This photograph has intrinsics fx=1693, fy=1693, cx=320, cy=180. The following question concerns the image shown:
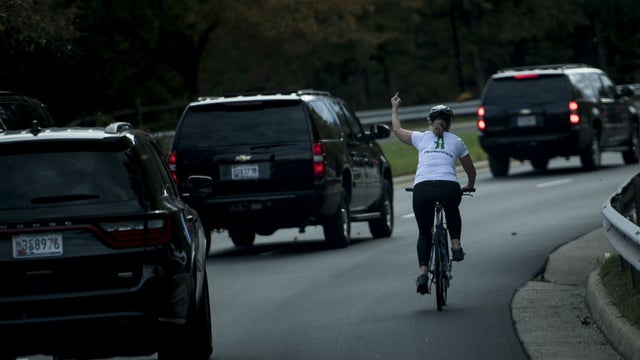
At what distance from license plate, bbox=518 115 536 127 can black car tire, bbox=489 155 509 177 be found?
1.56 m

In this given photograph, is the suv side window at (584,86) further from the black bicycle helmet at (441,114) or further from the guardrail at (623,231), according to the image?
the black bicycle helmet at (441,114)

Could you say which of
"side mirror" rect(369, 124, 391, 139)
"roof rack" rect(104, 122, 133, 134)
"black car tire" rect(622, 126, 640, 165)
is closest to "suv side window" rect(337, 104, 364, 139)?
"side mirror" rect(369, 124, 391, 139)

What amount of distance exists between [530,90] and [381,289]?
1722cm

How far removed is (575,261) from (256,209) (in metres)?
4.02

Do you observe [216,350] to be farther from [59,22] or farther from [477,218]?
[477,218]

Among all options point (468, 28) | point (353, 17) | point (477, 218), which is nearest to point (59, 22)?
point (477, 218)

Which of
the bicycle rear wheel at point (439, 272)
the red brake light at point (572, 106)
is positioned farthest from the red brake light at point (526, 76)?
the bicycle rear wheel at point (439, 272)

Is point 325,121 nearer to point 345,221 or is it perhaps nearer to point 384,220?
point 345,221

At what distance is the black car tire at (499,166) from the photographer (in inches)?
1324

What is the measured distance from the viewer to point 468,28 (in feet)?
282

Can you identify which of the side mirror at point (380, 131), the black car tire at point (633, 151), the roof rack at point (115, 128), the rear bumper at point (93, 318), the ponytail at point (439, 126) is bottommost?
the black car tire at point (633, 151)

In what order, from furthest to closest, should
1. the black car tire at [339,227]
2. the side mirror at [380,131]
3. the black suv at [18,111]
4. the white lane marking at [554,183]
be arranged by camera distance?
the white lane marking at [554,183] → the side mirror at [380,131] → the black car tire at [339,227] → the black suv at [18,111]

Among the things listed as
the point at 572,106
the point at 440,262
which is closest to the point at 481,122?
the point at 572,106

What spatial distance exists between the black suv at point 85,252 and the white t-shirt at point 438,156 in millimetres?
4509
